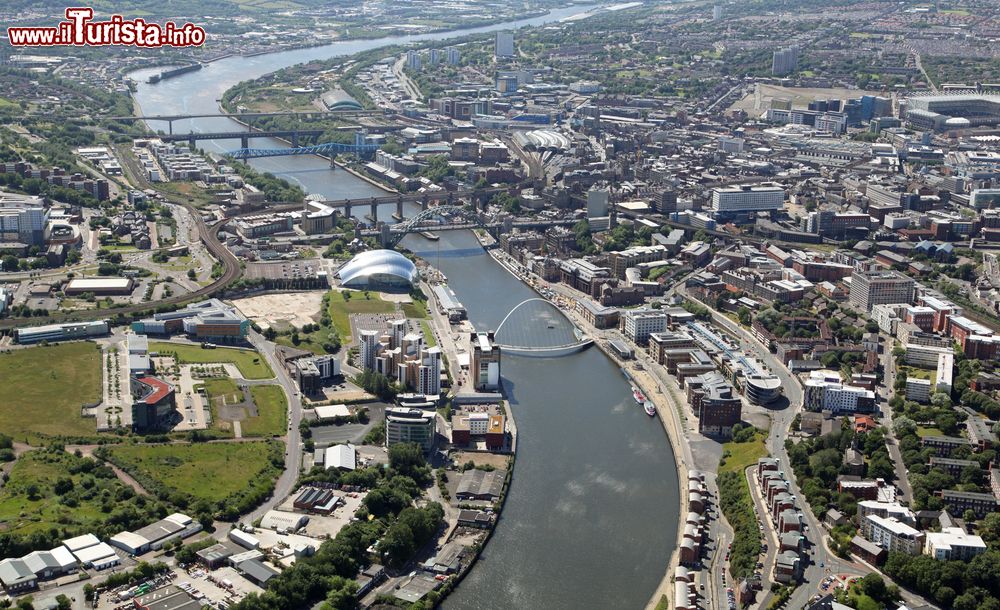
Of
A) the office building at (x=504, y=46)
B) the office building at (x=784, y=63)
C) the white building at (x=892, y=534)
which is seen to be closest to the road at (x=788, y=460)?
the white building at (x=892, y=534)

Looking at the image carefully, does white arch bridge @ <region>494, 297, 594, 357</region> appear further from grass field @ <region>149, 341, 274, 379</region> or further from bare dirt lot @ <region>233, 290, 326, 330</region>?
grass field @ <region>149, 341, 274, 379</region>

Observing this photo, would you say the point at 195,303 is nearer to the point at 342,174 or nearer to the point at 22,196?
the point at 22,196

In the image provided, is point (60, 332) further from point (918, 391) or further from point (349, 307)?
point (918, 391)

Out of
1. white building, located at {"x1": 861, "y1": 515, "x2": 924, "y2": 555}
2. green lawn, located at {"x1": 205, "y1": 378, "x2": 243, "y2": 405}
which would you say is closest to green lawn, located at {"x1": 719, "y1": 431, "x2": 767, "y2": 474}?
white building, located at {"x1": 861, "y1": 515, "x2": 924, "y2": 555}

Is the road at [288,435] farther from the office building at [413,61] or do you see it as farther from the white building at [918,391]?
the office building at [413,61]

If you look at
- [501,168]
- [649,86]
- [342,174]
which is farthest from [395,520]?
[649,86]
